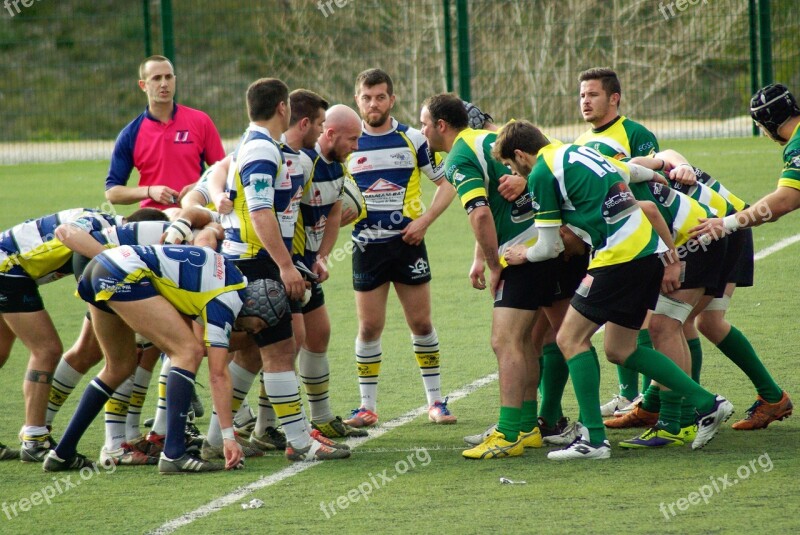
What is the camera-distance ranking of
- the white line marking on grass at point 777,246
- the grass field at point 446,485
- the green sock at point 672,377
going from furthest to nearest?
the white line marking on grass at point 777,246 → the green sock at point 672,377 → the grass field at point 446,485

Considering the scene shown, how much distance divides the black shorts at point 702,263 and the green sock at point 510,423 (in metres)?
1.15

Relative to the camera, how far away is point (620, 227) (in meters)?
5.61

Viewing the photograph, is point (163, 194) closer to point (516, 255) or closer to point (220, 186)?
point (220, 186)

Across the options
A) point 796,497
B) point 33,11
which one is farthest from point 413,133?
point 33,11

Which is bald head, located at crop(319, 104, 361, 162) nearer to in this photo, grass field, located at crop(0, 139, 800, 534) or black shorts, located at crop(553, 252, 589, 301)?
black shorts, located at crop(553, 252, 589, 301)

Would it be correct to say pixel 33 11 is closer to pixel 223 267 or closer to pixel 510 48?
pixel 510 48

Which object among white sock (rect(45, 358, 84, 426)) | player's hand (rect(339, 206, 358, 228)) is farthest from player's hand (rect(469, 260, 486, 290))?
white sock (rect(45, 358, 84, 426))

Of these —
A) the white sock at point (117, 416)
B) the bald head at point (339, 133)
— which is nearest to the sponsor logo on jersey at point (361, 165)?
the bald head at point (339, 133)

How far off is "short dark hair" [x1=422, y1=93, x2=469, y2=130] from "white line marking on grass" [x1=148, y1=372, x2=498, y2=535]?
1849mm

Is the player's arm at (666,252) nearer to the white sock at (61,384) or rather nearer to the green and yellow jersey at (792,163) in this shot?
the green and yellow jersey at (792,163)

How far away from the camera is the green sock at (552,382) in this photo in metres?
6.34

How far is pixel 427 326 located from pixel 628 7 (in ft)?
42.9

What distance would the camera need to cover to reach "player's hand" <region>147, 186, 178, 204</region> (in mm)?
7143

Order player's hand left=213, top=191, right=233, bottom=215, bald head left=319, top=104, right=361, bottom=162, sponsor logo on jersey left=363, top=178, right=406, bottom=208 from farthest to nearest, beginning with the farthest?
sponsor logo on jersey left=363, top=178, right=406, bottom=208, bald head left=319, top=104, right=361, bottom=162, player's hand left=213, top=191, right=233, bottom=215
